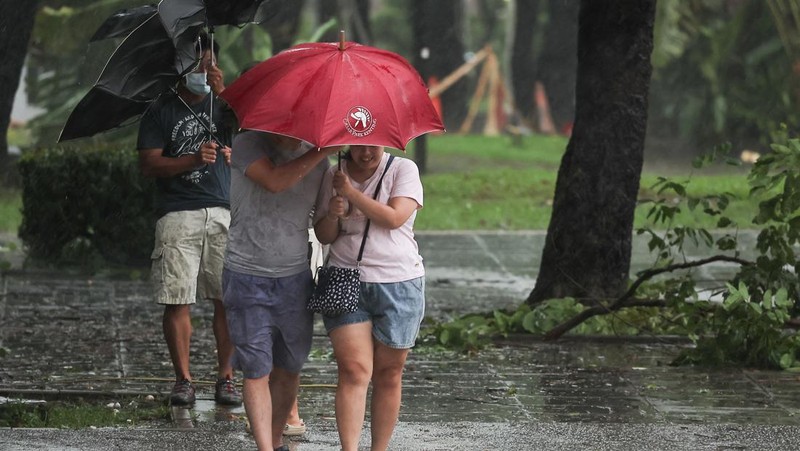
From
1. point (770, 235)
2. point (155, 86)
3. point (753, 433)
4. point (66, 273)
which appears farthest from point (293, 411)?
point (66, 273)

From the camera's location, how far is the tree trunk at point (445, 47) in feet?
97.9

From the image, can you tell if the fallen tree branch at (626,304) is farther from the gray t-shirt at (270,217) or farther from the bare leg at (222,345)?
the gray t-shirt at (270,217)

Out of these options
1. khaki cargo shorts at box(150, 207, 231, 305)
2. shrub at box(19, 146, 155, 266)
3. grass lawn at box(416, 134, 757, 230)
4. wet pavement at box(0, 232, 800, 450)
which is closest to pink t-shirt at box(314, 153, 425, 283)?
wet pavement at box(0, 232, 800, 450)

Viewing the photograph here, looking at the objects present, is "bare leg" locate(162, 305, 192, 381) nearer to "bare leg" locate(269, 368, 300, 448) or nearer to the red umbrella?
"bare leg" locate(269, 368, 300, 448)

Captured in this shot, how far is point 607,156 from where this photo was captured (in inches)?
392

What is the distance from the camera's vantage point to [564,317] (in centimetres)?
952

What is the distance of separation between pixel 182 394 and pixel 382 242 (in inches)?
81.0

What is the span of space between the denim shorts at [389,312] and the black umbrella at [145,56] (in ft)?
4.15

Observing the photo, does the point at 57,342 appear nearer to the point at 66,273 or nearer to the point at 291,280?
the point at 66,273

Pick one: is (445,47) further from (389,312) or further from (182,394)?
(389,312)

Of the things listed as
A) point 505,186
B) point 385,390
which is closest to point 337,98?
point 385,390

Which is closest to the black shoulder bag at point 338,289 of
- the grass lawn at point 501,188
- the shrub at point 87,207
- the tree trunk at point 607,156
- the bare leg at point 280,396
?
the bare leg at point 280,396

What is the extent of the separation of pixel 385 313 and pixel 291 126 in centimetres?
82

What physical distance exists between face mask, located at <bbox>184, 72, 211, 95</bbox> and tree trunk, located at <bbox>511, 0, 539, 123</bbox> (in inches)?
966
